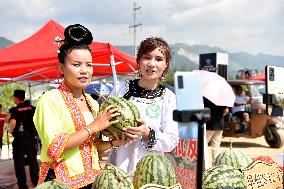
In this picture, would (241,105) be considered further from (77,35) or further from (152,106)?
(77,35)

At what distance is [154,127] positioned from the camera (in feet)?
8.73

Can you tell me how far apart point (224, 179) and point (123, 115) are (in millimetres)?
674

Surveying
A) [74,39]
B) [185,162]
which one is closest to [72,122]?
[74,39]

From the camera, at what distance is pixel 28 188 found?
25.1 feet

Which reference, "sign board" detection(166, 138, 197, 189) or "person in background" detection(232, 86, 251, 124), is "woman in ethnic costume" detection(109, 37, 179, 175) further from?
"person in background" detection(232, 86, 251, 124)

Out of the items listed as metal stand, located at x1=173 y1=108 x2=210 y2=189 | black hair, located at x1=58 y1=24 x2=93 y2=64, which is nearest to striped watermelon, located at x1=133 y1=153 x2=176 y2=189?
metal stand, located at x1=173 y1=108 x2=210 y2=189

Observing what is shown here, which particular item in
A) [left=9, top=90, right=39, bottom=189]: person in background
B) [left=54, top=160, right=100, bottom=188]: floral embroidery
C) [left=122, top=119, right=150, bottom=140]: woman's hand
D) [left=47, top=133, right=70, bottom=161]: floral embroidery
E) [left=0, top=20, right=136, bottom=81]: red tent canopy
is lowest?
[left=9, top=90, right=39, bottom=189]: person in background

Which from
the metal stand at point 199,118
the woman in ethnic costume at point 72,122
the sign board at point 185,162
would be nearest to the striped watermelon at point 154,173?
the woman in ethnic costume at point 72,122

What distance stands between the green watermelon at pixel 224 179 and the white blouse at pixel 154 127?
0.54 meters

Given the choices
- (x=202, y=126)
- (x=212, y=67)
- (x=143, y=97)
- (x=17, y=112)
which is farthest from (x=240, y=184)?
(x=212, y=67)

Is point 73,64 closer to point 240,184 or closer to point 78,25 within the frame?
point 78,25

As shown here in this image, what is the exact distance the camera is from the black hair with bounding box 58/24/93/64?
2418 millimetres

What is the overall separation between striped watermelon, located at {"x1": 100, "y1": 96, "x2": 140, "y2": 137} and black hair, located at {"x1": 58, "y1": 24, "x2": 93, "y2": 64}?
0.40m

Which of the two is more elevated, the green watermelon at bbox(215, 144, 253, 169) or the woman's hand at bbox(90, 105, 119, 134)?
the woman's hand at bbox(90, 105, 119, 134)
